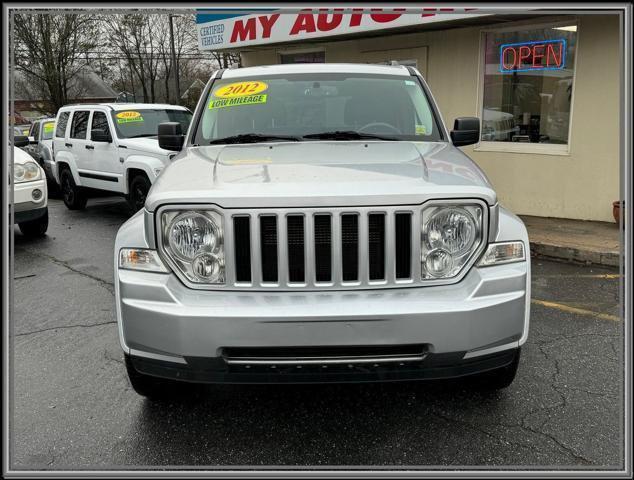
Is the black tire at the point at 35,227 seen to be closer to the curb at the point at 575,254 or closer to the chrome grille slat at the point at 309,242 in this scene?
the curb at the point at 575,254

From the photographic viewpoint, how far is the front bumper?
8.20 ft

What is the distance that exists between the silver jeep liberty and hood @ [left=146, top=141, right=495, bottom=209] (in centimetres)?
1

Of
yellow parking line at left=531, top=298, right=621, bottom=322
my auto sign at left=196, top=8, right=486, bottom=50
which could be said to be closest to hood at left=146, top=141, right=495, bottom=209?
yellow parking line at left=531, top=298, right=621, bottom=322

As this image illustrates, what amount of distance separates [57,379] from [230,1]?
2.53 meters

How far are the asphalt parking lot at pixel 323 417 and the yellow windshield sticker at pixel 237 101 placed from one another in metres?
1.91

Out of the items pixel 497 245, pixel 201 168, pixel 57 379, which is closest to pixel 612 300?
pixel 497 245

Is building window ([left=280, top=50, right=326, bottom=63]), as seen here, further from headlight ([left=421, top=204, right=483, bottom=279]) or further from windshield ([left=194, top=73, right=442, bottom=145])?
headlight ([left=421, top=204, right=483, bottom=279])

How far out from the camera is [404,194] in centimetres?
260

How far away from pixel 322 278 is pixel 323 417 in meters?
0.89

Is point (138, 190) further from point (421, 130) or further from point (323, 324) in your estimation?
point (323, 324)

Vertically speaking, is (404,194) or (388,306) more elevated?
(404,194)

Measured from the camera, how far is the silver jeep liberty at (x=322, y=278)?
2514 mm

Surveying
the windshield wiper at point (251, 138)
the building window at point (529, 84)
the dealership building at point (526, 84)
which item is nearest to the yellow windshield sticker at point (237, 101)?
the windshield wiper at point (251, 138)

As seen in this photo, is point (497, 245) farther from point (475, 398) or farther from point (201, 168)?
point (201, 168)
